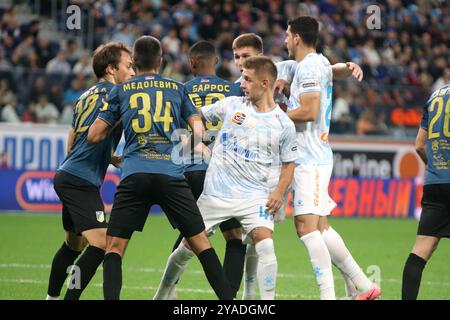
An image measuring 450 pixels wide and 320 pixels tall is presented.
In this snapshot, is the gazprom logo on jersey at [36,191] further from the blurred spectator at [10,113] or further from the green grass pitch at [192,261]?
the blurred spectator at [10,113]

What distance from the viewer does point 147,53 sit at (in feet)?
23.1

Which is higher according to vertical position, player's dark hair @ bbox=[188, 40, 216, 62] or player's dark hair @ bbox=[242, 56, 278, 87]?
player's dark hair @ bbox=[188, 40, 216, 62]

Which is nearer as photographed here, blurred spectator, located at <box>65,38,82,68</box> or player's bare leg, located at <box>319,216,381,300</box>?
player's bare leg, located at <box>319,216,381,300</box>

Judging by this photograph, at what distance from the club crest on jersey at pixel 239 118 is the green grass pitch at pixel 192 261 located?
2.35 metres

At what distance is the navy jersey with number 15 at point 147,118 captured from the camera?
6.92 metres

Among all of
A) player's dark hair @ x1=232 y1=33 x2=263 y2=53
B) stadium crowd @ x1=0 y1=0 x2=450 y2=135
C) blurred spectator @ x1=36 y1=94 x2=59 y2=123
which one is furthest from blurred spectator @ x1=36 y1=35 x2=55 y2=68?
player's dark hair @ x1=232 y1=33 x2=263 y2=53

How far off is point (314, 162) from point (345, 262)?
3.24 ft

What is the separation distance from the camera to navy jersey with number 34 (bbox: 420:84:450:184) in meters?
7.73

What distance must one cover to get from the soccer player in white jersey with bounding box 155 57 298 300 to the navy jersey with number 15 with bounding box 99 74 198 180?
49cm

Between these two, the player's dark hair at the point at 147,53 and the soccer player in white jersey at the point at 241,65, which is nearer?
the player's dark hair at the point at 147,53

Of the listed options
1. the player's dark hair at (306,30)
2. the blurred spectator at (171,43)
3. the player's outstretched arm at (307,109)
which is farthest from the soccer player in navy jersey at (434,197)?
the blurred spectator at (171,43)

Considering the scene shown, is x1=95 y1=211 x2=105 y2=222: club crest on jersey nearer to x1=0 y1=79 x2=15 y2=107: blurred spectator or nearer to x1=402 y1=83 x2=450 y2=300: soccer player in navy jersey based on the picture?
x1=402 y1=83 x2=450 y2=300: soccer player in navy jersey

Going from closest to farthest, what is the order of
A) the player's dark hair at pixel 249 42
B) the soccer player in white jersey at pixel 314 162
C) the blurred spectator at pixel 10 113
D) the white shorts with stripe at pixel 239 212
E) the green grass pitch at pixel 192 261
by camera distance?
the white shorts with stripe at pixel 239 212
the soccer player in white jersey at pixel 314 162
the player's dark hair at pixel 249 42
the green grass pitch at pixel 192 261
the blurred spectator at pixel 10 113
